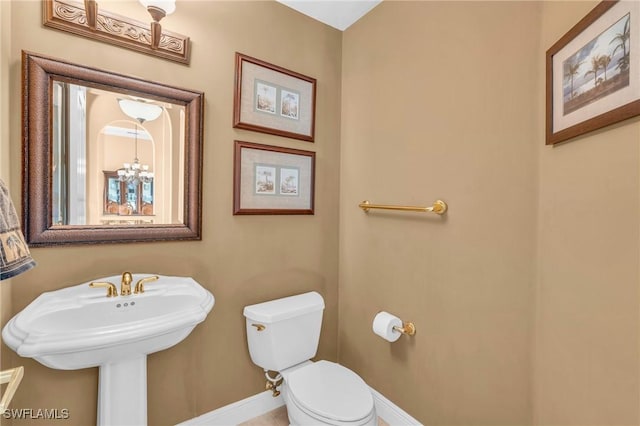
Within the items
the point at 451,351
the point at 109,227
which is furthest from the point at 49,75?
the point at 451,351

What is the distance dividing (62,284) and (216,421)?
3.41 ft

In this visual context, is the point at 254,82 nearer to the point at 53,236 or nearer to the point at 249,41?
the point at 249,41

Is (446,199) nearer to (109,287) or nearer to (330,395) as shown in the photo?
(330,395)

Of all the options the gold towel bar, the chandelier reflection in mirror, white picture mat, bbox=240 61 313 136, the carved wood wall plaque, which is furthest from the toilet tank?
the carved wood wall plaque

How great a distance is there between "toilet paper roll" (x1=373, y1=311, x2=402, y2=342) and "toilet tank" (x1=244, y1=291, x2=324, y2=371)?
0.35m

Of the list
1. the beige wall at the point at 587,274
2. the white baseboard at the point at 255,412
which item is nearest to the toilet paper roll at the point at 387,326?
the white baseboard at the point at 255,412

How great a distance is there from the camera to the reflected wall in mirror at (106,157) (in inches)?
45.2

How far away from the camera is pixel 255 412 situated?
1.71 metres

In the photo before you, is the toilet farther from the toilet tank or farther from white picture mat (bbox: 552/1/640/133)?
white picture mat (bbox: 552/1/640/133)

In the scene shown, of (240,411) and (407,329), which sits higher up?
(407,329)

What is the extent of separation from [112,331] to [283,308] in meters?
0.82

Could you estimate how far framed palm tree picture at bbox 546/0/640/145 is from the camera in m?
0.71

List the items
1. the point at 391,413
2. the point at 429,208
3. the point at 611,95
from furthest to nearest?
the point at 391,413, the point at 429,208, the point at 611,95

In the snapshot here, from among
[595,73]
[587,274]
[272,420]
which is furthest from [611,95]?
[272,420]
